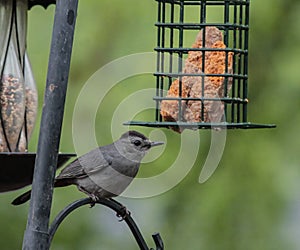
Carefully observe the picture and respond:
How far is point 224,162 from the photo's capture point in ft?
18.6

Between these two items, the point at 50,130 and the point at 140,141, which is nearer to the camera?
the point at 50,130

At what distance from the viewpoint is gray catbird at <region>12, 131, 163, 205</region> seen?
425cm

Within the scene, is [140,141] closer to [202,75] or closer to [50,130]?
[202,75]

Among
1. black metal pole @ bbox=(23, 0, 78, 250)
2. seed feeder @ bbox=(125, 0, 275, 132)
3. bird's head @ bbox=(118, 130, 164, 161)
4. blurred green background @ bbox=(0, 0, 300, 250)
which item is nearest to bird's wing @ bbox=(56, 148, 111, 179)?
bird's head @ bbox=(118, 130, 164, 161)

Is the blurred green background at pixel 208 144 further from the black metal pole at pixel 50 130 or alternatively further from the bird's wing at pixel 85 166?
the black metal pole at pixel 50 130

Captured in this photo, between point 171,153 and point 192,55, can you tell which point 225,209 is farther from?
point 192,55

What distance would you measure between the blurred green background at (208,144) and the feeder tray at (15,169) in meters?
1.18

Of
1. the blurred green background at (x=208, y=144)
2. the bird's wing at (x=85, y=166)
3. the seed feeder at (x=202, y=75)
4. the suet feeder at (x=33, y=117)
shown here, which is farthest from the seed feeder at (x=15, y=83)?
the seed feeder at (x=202, y=75)

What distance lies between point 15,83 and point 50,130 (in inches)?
61.8

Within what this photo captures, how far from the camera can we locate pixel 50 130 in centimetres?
311

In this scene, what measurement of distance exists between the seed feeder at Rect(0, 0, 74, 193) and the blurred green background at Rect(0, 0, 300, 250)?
57 centimetres

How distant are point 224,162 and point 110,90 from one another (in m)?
0.83

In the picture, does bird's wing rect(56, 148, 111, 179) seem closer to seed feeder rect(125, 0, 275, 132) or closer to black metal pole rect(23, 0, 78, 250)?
seed feeder rect(125, 0, 275, 132)

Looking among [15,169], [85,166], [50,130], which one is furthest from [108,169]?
[50,130]
